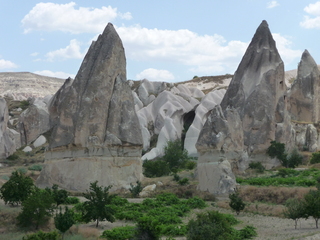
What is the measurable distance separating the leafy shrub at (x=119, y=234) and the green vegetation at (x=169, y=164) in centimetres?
1345

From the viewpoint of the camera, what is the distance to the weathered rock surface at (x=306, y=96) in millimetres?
43156

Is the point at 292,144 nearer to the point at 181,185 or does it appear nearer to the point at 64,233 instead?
the point at 181,185

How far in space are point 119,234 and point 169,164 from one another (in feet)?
62.1

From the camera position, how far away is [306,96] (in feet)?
142

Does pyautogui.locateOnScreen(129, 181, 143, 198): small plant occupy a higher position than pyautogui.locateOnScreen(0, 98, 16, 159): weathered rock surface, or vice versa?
pyautogui.locateOnScreen(0, 98, 16, 159): weathered rock surface

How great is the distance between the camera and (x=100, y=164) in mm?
21609

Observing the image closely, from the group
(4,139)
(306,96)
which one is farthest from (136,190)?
(306,96)

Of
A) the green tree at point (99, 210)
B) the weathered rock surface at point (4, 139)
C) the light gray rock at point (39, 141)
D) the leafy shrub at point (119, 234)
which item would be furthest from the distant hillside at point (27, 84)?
the leafy shrub at point (119, 234)

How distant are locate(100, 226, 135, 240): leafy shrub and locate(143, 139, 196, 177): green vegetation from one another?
13.4 m

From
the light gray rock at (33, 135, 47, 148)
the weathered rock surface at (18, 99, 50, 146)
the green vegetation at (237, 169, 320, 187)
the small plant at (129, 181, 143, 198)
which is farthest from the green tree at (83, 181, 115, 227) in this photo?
the weathered rock surface at (18, 99, 50, 146)

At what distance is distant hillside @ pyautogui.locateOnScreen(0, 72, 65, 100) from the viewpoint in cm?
9933

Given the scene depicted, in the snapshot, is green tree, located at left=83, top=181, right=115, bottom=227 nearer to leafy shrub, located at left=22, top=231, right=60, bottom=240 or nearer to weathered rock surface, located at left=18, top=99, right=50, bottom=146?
leafy shrub, located at left=22, top=231, right=60, bottom=240

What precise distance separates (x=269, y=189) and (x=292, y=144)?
14813 mm

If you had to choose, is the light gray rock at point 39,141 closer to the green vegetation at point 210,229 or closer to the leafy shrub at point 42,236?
the leafy shrub at point 42,236
